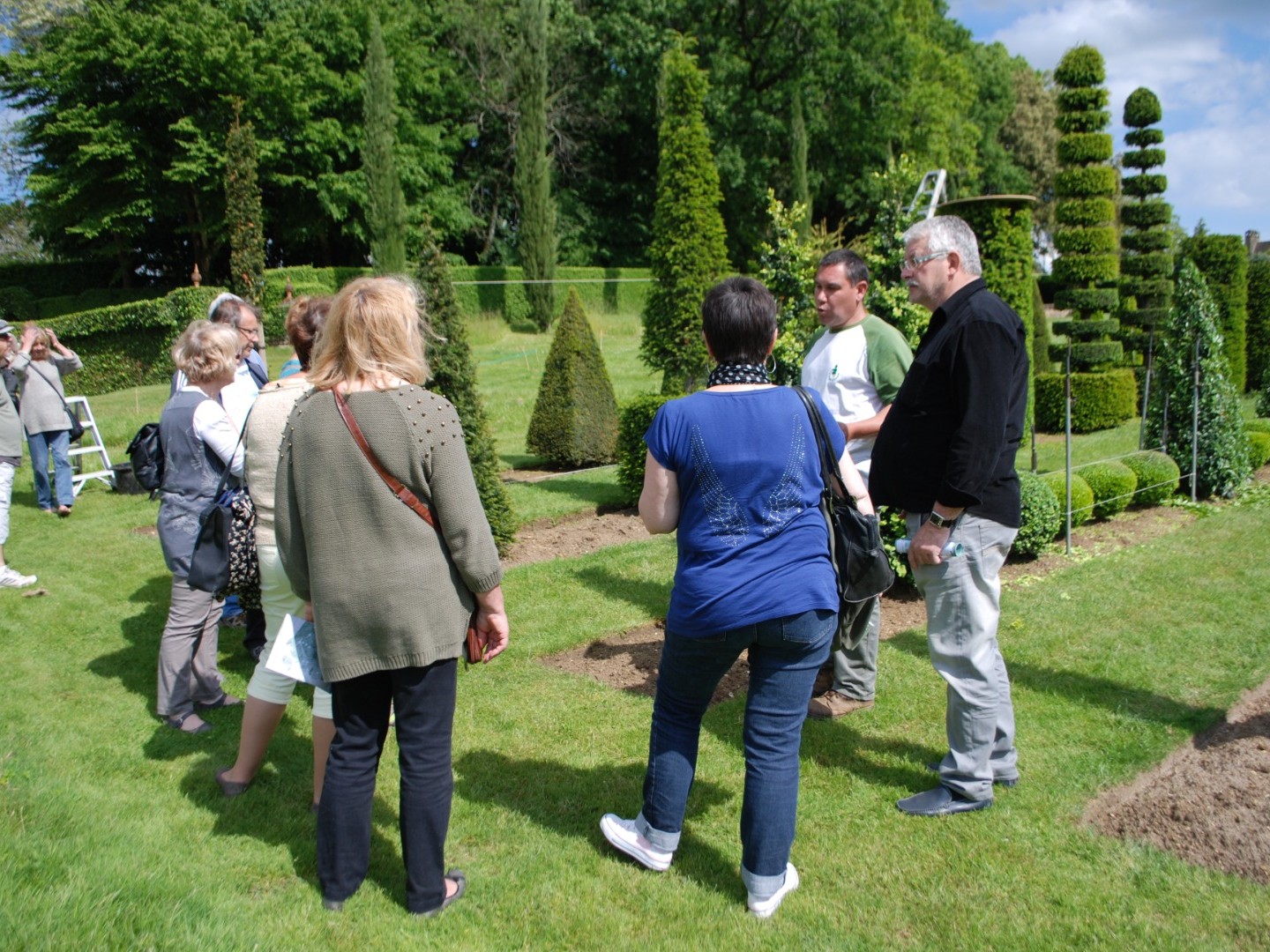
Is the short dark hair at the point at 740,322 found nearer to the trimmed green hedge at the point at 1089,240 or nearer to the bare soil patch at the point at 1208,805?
the bare soil patch at the point at 1208,805

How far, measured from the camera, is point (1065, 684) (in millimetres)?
4730

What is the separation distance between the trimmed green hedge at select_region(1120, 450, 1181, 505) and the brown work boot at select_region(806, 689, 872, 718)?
18.5 ft

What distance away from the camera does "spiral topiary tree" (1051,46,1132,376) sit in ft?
56.0

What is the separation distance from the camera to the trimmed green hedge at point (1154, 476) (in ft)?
29.6

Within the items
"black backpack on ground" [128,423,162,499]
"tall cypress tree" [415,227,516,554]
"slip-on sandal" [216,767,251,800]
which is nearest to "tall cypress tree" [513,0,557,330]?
"tall cypress tree" [415,227,516,554]

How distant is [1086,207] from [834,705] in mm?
15745

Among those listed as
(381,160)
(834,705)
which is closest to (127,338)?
(381,160)

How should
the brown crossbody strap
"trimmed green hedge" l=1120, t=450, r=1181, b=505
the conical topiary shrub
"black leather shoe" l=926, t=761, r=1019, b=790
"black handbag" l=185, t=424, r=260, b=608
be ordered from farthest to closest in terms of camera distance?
1. the conical topiary shrub
2. "trimmed green hedge" l=1120, t=450, r=1181, b=505
3. "black handbag" l=185, t=424, r=260, b=608
4. "black leather shoe" l=926, t=761, r=1019, b=790
5. the brown crossbody strap

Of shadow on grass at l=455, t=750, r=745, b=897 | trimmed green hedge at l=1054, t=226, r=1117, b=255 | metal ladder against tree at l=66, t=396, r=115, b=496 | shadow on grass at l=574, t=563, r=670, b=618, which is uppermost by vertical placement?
trimmed green hedge at l=1054, t=226, r=1117, b=255

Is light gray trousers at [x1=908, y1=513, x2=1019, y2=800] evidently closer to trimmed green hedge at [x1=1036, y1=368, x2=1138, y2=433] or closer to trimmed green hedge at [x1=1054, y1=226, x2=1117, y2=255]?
trimmed green hedge at [x1=1036, y1=368, x2=1138, y2=433]

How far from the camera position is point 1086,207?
1722 centimetres

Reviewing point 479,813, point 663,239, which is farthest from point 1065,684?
point 663,239

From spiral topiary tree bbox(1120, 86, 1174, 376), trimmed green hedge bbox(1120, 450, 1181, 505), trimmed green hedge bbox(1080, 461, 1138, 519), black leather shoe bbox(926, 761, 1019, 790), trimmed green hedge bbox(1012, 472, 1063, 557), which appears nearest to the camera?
black leather shoe bbox(926, 761, 1019, 790)

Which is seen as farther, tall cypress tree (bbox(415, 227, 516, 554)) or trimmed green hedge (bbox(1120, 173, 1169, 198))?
trimmed green hedge (bbox(1120, 173, 1169, 198))
